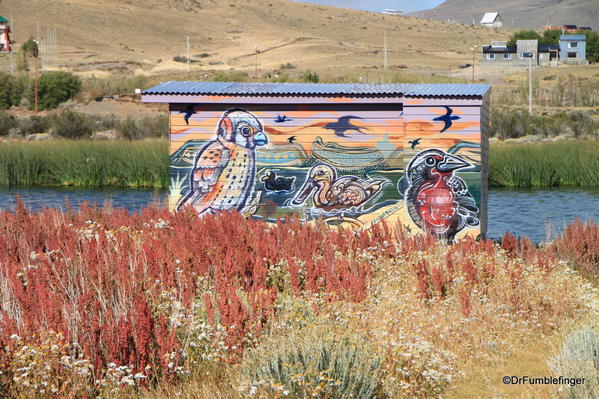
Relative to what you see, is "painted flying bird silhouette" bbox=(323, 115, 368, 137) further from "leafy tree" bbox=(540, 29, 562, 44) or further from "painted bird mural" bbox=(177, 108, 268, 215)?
"leafy tree" bbox=(540, 29, 562, 44)

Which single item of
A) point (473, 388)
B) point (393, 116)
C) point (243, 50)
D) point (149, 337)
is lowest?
point (473, 388)

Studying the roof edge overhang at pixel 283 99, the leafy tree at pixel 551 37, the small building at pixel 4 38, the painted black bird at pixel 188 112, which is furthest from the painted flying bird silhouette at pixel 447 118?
the leafy tree at pixel 551 37

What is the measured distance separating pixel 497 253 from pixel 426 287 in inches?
82.4

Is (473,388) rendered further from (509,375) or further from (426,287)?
(426,287)

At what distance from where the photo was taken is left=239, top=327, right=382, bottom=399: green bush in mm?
6219

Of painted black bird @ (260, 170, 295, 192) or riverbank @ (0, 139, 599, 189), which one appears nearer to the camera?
painted black bird @ (260, 170, 295, 192)

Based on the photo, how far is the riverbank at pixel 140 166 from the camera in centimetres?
3003

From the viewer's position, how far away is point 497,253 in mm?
11461

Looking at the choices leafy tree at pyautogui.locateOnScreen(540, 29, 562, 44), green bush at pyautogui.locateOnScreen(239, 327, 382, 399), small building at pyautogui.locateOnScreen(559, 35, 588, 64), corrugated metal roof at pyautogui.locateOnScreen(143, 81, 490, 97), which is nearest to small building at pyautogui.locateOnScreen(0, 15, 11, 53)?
small building at pyautogui.locateOnScreen(559, 35, 588, 64)

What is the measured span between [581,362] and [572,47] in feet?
339

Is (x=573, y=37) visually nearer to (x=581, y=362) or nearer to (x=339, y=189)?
(x=339, y=189)

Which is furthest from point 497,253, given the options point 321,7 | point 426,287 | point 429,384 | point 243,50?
point 321,7

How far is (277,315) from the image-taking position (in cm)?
829

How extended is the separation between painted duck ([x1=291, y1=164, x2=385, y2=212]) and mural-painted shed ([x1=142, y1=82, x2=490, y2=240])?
0.02 meters
